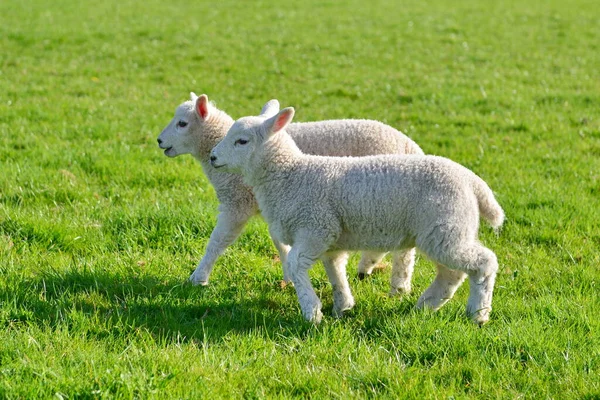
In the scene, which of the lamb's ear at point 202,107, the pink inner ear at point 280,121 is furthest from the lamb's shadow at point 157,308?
the lamb's ear at point 202,107

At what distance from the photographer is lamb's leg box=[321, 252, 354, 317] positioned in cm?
516

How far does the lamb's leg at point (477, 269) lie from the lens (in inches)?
184

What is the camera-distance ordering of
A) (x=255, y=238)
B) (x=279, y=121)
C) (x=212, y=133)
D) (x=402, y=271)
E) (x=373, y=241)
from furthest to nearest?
(x=255, y=238), (x=212, y=133), (x=402, y=271), (x=279, y=121), (x=373, y=241)

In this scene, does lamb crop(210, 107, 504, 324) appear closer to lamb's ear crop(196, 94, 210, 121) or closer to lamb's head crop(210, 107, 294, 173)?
lamb's head crop(210, 107, 294, 173)

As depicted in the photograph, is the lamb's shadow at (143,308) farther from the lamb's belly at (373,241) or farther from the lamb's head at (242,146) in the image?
the lamb's head at (242,146)

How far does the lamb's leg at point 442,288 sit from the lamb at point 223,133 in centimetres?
43

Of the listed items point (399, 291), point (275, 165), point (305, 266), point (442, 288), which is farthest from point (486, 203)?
point (275, 165)

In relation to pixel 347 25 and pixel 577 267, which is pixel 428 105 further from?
pixel 347 25

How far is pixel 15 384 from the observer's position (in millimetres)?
3705

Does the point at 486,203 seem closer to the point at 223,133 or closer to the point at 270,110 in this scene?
the point at 270,110

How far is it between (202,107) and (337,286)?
183 cm

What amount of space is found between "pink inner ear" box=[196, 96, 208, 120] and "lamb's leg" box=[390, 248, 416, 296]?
6.07ft

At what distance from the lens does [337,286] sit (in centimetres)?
518

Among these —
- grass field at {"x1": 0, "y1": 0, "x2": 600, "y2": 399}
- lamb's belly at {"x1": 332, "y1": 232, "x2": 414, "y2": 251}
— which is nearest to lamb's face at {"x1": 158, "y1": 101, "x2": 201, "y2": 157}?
grass field at {"x1": 0, "y1": 0, "x2": 600, "y2": 399}
